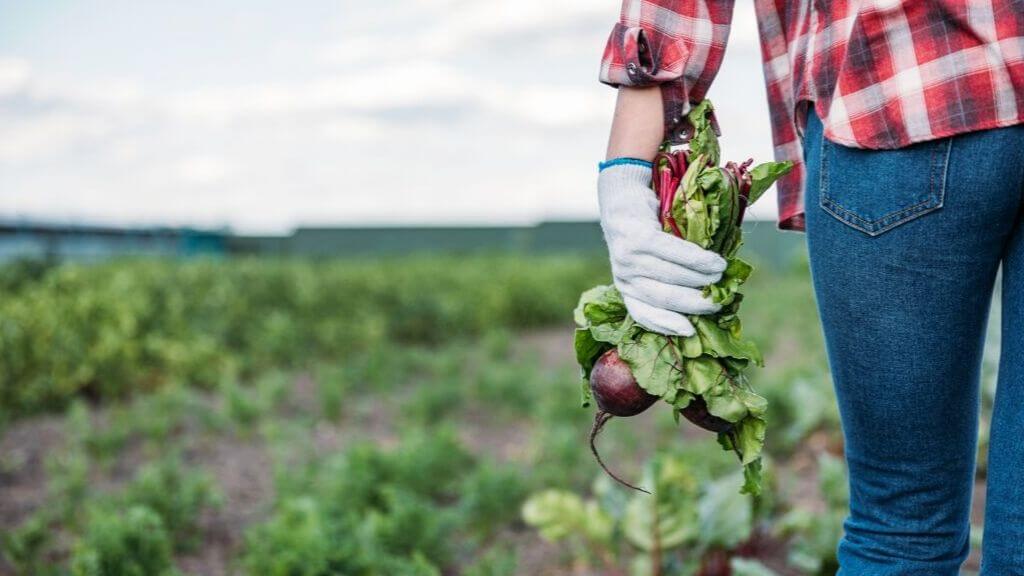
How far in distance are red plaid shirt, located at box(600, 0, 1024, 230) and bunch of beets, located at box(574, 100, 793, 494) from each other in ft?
0.39

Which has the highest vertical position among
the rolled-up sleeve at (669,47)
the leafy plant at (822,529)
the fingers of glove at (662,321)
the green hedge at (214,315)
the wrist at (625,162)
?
the rolled-up sleeve at (669,47)

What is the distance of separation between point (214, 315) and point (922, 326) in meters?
5.51

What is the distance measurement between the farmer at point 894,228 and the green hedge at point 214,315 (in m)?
4.32

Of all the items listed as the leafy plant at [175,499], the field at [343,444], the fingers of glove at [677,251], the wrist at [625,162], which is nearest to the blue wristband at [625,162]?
the wrist at [625,162]

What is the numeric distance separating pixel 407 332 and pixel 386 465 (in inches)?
154

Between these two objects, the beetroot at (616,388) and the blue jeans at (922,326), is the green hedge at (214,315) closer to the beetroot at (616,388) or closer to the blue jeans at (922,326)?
the beetroot at (616,388)


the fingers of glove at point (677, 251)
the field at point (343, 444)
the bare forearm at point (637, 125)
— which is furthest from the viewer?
the field at point (343, 444)

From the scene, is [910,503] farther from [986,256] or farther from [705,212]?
[705,212]

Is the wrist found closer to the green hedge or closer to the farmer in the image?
the farmer

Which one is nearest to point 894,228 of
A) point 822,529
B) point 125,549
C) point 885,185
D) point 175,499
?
point 885,185

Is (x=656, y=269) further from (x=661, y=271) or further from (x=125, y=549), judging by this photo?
(x=125, y=549)

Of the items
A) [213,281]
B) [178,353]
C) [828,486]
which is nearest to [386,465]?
[828,486]

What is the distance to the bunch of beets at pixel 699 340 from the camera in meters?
1.43

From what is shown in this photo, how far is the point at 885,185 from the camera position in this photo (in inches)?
51.3
